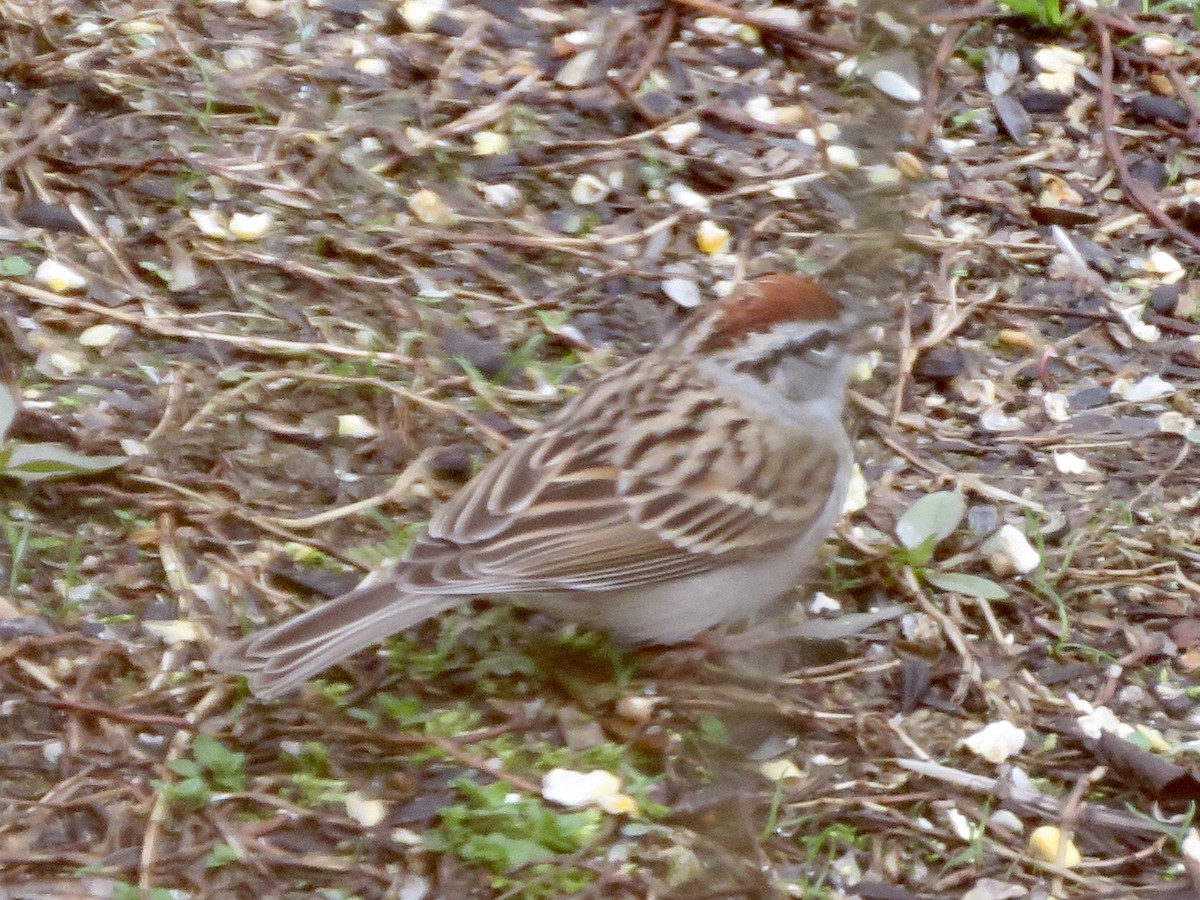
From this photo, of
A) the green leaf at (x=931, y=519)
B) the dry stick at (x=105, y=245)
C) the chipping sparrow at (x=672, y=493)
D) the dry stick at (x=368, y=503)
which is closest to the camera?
the chipping sparrow at (x=672, y=493)

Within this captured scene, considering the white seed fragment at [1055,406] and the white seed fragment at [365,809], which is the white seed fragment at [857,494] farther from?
the white seed fragment at [365,809]

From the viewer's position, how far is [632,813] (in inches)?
120

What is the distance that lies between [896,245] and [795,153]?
3.57 metres

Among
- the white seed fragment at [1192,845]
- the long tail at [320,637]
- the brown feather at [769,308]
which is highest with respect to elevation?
the brown feather at [769,308]

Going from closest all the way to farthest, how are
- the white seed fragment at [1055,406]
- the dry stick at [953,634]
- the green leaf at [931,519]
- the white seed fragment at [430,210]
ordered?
the dry stick at [953,634]
the green leaf at [931,519]
the white seed fragment at [1055,406]
the white seed fragment at [430,210]

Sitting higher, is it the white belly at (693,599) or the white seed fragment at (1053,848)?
the white belly at (693,599)

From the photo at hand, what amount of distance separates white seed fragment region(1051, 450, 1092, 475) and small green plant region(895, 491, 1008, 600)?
1.17ft

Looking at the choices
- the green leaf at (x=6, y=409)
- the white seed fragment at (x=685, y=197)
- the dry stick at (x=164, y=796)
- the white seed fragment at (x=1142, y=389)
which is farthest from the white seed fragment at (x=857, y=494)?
the green leaf at (x=6, y=409)

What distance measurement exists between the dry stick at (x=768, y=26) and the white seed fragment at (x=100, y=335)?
2.08m

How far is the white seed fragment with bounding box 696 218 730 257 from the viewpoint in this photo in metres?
4.50

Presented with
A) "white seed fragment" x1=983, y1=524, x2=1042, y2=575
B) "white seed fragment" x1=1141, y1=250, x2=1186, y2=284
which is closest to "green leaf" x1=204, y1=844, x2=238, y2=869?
"white seed fragment" x1=983, y1=524, x2=1042, y2=575

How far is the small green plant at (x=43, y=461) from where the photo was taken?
11.3 feet

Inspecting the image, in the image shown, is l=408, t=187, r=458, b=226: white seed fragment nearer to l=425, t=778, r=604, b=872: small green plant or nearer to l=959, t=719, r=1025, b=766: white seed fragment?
l=425, t=778, r=604, b=872: small green plant

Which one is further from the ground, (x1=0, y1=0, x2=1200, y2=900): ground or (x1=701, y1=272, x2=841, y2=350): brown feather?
(x1=701, y1=272, x2=841, y2=350): brown feather
